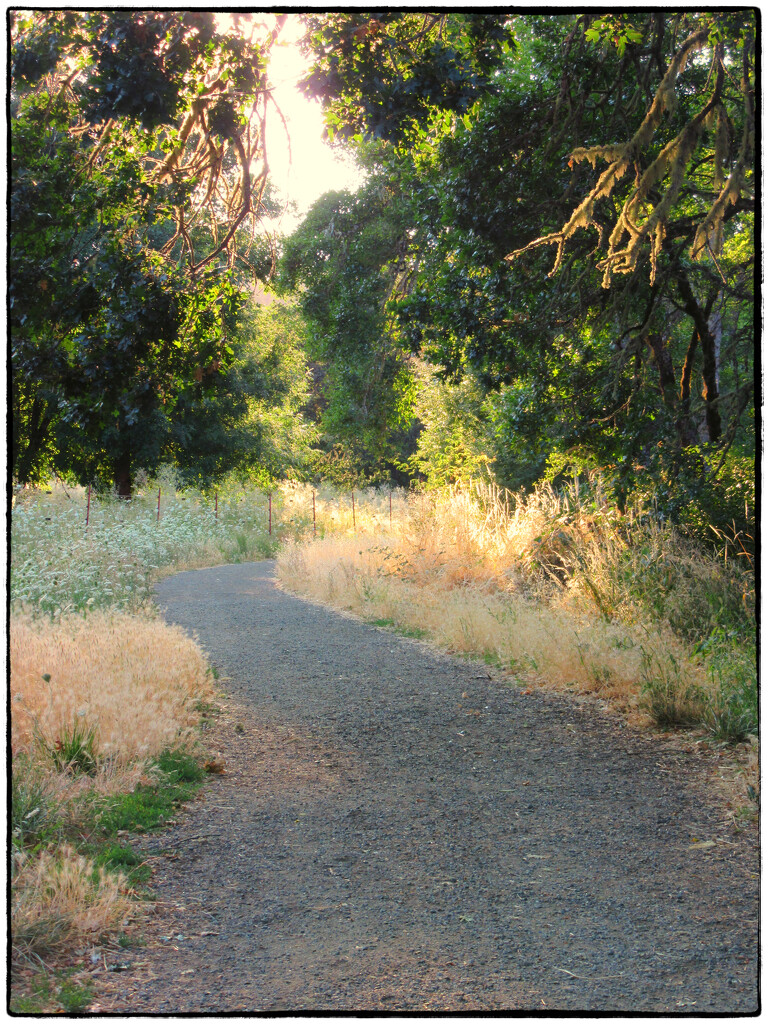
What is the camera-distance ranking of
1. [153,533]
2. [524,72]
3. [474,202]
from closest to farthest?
1. [474,202]
2. [524,72]
3. [153,533]

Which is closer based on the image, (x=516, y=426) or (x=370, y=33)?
(x=370, y=33)

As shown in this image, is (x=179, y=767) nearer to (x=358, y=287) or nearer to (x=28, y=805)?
(x=28, y=805)

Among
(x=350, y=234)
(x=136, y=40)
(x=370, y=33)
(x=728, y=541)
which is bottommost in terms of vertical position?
(x=728, y=541)

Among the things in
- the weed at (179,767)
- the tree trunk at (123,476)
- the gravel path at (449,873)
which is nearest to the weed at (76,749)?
the weed at (179,767)

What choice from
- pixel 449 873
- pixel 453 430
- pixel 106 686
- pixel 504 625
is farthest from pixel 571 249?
pixel 453 430

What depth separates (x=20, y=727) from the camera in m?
4.61

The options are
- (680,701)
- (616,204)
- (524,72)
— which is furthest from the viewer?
(524,72)

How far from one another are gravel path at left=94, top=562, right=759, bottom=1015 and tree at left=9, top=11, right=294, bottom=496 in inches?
108

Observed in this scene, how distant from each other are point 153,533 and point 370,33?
14.1 m

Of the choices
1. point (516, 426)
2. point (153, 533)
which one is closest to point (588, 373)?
point (516, 426)

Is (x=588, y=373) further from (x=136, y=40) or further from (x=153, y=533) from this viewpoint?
(x=153, y=533)

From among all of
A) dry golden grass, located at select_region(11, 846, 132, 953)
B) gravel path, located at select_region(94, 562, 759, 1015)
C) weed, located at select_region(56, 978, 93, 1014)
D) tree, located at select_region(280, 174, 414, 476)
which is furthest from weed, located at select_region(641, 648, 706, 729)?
tree, located at select_region(280, 174, 414, 476)

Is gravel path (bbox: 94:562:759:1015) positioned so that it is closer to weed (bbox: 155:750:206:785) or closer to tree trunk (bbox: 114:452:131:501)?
weed (bbox: 155:750:206:785)

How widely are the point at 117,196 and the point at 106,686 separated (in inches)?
138
